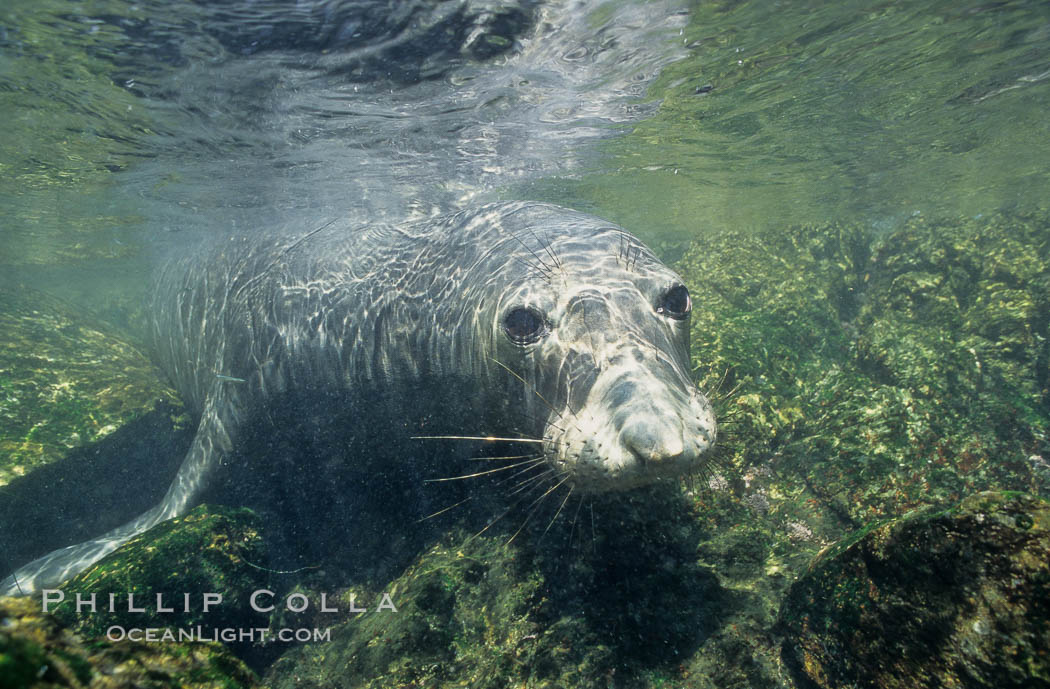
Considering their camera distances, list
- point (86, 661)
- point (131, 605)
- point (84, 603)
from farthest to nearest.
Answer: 1. point (131, 605)
2. point (84, 603)
3. point (86, 661)

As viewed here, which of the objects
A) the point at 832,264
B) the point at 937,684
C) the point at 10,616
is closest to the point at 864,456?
the point at 937,684

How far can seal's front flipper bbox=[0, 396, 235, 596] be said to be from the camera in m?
4.63

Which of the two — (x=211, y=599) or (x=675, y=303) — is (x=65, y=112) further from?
(x=675, y=303)

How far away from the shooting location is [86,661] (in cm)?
120

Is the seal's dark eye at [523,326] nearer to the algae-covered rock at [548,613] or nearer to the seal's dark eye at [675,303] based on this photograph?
the seal's dark eye at [675,303]

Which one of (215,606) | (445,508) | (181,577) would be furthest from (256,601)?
(445,508)

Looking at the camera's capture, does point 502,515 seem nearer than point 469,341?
No

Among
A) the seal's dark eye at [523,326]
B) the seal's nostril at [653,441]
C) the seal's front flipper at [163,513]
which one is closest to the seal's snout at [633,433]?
the seal's nostril at [653,441]

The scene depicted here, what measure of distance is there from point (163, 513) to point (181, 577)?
1833 mm

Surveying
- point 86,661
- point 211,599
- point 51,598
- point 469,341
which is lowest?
point 211,599

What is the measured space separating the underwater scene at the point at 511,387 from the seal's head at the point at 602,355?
0.9 inches

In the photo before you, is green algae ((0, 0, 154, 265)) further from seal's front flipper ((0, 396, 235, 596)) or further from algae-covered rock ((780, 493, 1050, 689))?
algae-covered rock ((780, 493, 1050, 689))

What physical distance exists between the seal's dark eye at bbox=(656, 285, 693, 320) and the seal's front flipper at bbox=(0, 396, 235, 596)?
185 inches

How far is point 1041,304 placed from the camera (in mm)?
6793
